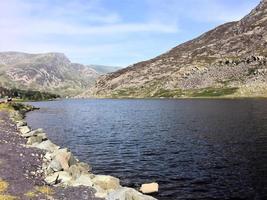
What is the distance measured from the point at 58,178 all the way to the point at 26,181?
3775mm

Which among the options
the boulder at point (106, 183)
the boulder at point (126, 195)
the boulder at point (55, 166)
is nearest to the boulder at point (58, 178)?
the boulder at point (55, 166)

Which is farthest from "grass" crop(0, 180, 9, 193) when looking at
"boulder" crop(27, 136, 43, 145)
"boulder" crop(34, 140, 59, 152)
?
"boulder" crop(27, 136, 43, 145)

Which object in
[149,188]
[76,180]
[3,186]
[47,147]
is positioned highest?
[47,147]

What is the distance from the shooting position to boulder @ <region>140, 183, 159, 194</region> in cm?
3969

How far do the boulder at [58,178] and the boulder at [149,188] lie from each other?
815cm

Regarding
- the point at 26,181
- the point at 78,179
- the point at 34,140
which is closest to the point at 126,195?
the point at 78,179

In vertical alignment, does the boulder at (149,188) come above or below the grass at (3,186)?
below

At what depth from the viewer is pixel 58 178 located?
39.3 m

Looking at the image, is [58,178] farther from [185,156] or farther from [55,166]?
[185,156]

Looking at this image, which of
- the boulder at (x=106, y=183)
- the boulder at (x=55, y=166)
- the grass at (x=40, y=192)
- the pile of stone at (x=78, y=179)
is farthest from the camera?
the boulder at (x=55, y=166)

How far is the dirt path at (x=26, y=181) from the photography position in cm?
3237

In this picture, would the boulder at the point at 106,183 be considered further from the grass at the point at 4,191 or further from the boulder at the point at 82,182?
the grass at the point at 4,191

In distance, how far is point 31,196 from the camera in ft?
104

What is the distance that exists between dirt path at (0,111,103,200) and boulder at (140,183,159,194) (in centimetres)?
735
